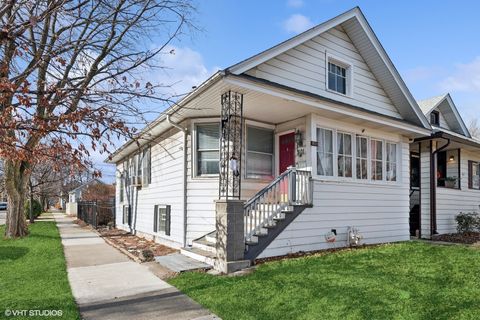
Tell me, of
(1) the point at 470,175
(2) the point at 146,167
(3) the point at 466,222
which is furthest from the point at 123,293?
(1) the point at 470,175

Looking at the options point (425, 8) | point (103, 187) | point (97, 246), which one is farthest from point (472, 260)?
point (103, 187)

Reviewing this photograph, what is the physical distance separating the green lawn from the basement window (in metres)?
13.4

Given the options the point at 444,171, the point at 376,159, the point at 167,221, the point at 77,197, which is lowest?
the point at 77,197

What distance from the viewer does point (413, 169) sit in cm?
1375

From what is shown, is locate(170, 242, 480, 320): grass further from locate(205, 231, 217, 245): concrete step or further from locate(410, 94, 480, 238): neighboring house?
locate(410, 94, 480, 238): neighboring house

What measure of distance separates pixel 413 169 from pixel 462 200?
2.33 metres

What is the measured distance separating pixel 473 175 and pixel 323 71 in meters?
9.64

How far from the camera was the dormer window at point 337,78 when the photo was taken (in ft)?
33.1

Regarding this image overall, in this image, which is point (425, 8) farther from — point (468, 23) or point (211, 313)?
point (211, 313)

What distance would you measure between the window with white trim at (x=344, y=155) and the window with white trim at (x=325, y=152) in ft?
1.04

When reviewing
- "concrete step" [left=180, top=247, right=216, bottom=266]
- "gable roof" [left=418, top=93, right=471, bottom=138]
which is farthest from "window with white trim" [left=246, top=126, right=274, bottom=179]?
"gable roof" [left=418, top=93, right=471, bottom=138]

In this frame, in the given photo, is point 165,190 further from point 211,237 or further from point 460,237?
point 460,237

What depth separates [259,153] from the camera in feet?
32.5

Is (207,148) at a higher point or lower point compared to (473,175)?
higher
